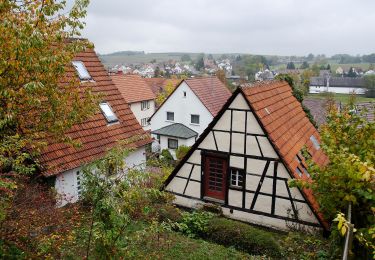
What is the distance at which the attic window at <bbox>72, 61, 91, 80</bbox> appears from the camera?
600 inches

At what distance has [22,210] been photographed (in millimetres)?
8195

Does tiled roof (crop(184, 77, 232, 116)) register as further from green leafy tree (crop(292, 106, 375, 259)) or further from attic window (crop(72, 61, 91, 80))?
green leafy tree (crop(292, 106, 375, 259))

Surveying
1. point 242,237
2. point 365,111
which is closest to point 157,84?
point 242,237

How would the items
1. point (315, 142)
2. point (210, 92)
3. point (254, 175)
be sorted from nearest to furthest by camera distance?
point (254, 175), point (315, 142), point (210, 92)

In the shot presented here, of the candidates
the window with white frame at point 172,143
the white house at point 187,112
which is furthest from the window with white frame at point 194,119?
the window with white frame at point 172,143

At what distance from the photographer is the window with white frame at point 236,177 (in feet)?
42.2

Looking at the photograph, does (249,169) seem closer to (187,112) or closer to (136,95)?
(187,112)

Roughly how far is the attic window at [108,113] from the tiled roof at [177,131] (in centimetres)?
1572

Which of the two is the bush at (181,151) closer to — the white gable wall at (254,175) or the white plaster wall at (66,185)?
the white gable wall at (254,175)

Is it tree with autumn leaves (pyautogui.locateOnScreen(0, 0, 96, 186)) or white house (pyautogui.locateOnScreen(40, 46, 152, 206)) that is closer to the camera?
tree with autumn leaves (pyautogui.locateOnScreen(0, 0, 96, 186))

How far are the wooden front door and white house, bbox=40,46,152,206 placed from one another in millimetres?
2703

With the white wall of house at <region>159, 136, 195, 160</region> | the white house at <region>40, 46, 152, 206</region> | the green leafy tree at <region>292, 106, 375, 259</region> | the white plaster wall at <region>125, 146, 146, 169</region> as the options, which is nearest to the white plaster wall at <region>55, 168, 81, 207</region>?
the white house at <region>40, 46, 152, 206</region>

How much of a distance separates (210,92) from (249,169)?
848 inches

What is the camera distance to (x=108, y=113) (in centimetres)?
1529
